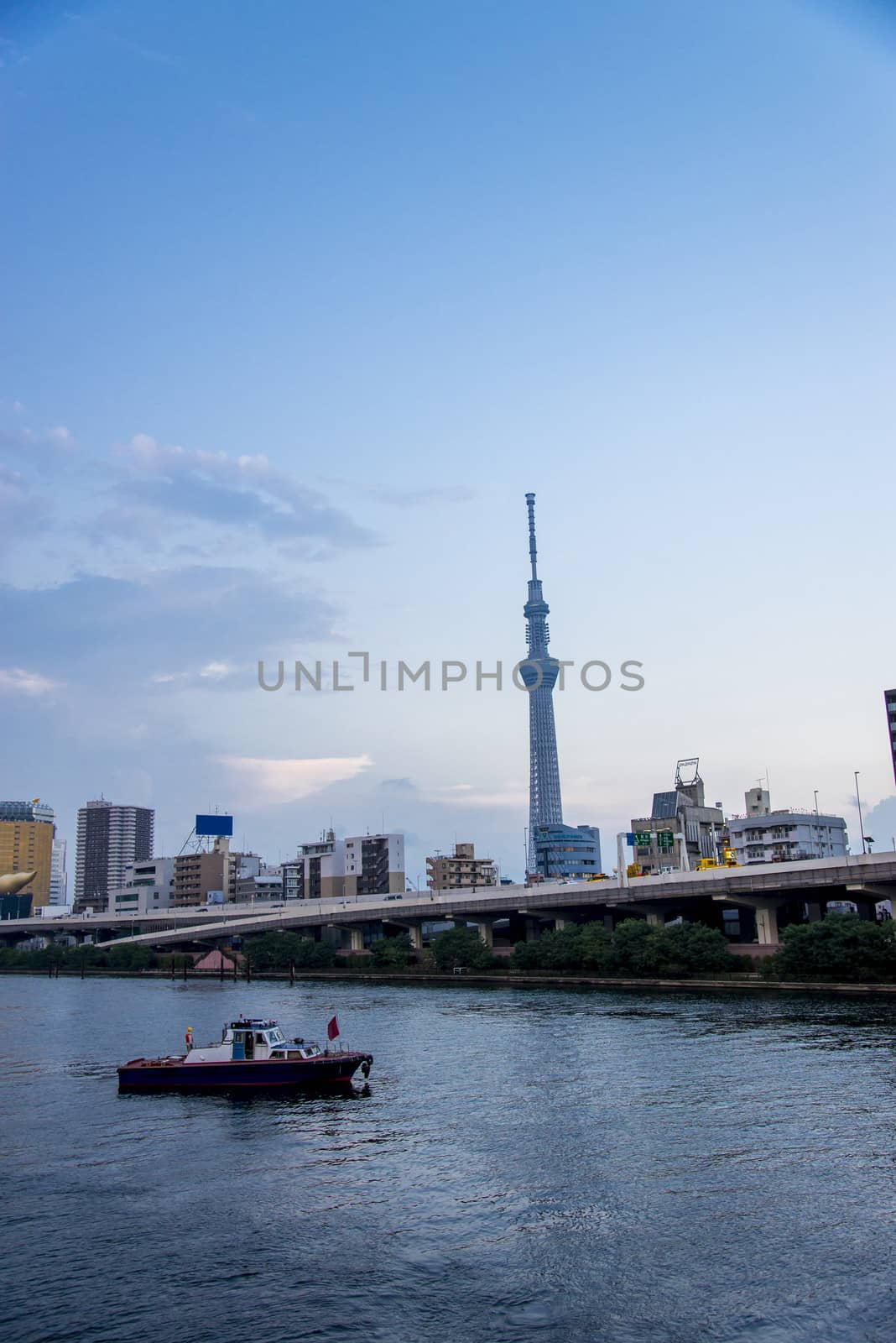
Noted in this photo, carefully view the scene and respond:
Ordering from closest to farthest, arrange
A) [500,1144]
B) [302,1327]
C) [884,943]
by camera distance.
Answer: [302,1327]
[500,1144]
[884,943]

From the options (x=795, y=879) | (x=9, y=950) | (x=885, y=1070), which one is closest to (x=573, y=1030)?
(x=885, y=1070)

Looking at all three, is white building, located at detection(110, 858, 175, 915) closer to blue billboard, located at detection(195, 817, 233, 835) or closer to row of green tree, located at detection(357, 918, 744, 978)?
blue billboard, located at detection(195, 817, 233, 835)

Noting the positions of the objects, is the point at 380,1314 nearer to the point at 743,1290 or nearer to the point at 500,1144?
the point at 743,1290

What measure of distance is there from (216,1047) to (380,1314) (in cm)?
2698

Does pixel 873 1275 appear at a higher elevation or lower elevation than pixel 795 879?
lower

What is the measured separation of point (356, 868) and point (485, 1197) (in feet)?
497

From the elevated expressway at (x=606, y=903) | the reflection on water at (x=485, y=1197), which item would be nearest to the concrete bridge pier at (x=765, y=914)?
the elevated expressway at (x=606, y=903)

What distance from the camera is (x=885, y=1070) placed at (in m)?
40.0

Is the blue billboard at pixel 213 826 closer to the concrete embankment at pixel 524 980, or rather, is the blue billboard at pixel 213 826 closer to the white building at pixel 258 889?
the white building at pixel 258 889

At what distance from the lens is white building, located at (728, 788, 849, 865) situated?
448 ft

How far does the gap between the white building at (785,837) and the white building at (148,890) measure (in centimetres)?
9736

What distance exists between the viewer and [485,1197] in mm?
27594

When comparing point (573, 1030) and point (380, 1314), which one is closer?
point (380, 1314)

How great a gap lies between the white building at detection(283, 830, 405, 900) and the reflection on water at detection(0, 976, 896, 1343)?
122m
